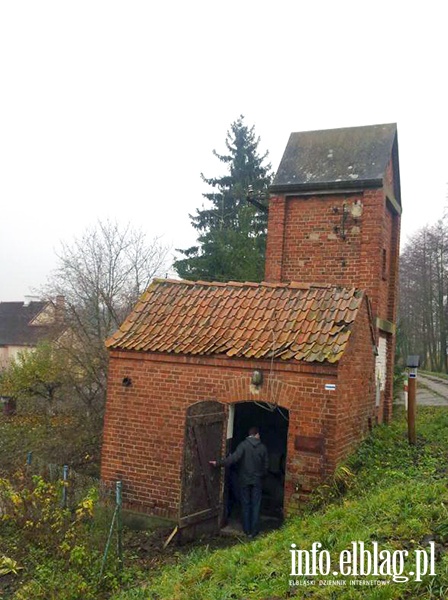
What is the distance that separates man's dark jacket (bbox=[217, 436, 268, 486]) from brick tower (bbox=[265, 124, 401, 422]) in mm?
4681

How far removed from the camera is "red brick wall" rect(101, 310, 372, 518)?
8.31m

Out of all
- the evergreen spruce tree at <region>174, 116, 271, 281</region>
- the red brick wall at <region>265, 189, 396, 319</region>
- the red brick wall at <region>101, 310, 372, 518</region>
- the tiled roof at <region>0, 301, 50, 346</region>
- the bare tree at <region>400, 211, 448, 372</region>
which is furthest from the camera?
the tiled roof at <region>0, 301, 50, 346</region>

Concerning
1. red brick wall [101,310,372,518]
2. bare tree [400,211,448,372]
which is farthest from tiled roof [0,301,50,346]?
red brick wall [101,310,372,518]

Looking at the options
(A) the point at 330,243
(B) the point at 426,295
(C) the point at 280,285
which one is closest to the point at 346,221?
(A) the point at 330,243

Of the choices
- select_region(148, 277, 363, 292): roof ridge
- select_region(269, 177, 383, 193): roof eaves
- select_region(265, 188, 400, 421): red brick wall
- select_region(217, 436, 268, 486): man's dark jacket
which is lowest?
select_region(217, 436, 268, 486): man's dark jacket

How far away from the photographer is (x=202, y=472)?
8.48 metres

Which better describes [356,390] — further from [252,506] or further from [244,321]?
[252,506]

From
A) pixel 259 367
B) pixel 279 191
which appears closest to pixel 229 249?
pixel 279 191

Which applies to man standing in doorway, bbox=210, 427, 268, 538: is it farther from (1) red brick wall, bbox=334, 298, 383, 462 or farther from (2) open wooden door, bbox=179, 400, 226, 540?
(1) red brick wall, bbox=334, 298, 383, 462

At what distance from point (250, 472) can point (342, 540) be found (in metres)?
3.20

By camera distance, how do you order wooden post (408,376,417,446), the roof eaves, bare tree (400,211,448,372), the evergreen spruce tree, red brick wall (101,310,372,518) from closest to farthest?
1. red brick wall (101,310,372,518)
2. wooden post (408,376,417,446)
3. the roof eaves
4. the evergreen spruce tree
5. bare tree (400,211,448,372)

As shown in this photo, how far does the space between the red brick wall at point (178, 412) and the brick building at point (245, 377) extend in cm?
2

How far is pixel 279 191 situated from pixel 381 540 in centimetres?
973

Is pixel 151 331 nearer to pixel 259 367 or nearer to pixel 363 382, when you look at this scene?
pixel 259 367
